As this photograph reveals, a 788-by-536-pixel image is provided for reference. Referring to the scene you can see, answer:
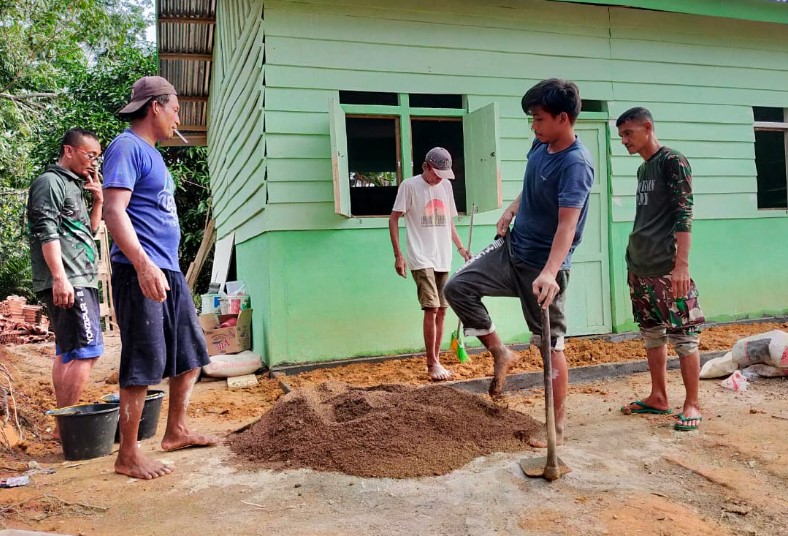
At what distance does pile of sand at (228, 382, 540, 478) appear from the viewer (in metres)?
3.19

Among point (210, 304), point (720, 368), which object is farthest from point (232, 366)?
point (720, 368)

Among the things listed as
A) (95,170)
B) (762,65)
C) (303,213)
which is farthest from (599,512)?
(762,65)

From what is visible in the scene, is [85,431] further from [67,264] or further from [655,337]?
[655,337]

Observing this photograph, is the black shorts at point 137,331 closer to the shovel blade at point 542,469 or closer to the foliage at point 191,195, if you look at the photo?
the shovel blade at point 542,469

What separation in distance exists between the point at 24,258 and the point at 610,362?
1703 centimetres

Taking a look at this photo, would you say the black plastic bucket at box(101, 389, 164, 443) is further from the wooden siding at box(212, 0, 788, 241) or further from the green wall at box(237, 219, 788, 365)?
the wooden siding at box(212, 0, 788, 241)

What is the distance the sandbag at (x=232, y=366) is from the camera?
20.5 feet

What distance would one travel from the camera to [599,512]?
2.55 metres

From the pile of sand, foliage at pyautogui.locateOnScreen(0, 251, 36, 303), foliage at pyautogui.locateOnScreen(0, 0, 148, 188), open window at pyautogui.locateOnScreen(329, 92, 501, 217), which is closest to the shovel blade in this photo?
the pile of sand

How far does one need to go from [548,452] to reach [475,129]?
13.9 ft

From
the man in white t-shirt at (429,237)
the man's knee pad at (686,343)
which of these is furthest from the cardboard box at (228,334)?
the man's knee pad at (686,343)

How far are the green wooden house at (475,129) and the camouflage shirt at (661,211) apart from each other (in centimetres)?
212

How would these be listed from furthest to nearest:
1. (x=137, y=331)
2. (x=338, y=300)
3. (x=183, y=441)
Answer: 1. (x=338, y=300)
2. (x=183, y=441)
3. (x=137, y=331)

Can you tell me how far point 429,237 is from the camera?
18.0 ft
